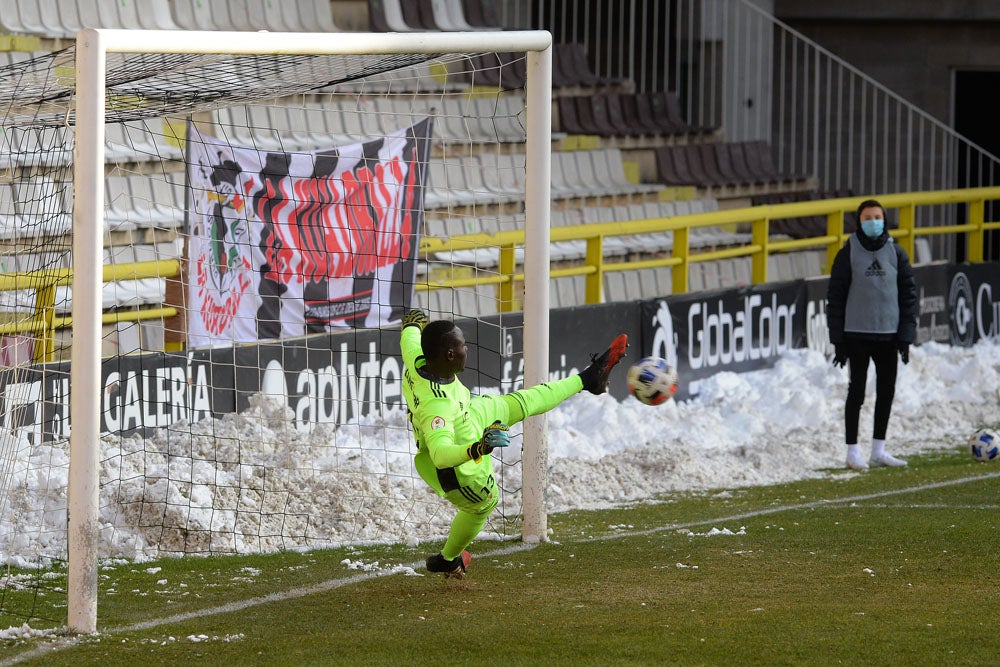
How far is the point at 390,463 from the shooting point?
893 centimetres

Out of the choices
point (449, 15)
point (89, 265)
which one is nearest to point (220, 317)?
point (89, 265)

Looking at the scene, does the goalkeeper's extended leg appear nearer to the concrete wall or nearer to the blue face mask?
the blue face mask

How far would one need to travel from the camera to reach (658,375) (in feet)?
22.2

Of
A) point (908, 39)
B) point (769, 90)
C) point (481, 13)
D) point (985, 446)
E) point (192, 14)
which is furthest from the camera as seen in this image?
point (908, 39)

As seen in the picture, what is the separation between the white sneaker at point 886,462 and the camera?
9961mm

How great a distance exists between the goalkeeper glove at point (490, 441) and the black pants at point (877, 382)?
4796 millimetres

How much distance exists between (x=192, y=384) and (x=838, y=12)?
48.9 ft

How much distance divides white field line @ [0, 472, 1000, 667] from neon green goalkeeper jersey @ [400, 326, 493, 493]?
0.74 m

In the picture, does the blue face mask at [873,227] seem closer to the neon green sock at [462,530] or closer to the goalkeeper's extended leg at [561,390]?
the goalkeeper's extended leg at [561,390]

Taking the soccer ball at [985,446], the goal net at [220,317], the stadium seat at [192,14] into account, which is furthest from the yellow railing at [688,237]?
the stadium seat at [192,14]

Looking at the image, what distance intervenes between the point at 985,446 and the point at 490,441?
17.1 feet

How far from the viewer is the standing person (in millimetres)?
9867

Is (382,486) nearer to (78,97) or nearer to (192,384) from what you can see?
(192,384)

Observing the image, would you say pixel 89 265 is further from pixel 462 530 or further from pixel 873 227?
pixel 873 227
